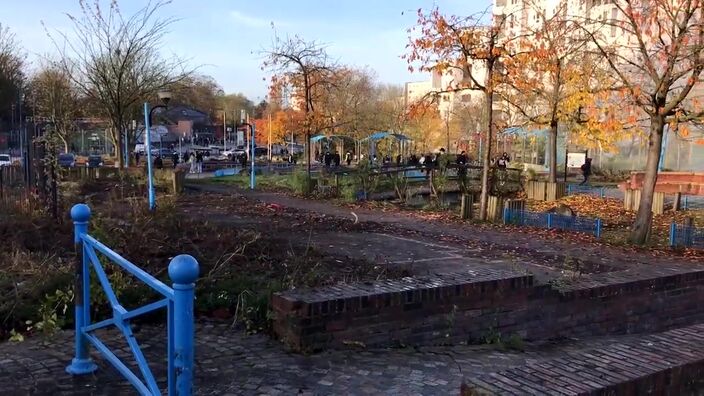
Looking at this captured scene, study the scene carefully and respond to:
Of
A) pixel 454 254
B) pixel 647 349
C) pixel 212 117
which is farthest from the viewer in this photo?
pixel 212 117

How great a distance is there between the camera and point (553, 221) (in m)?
14.2

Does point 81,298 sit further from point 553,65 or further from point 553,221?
point 553,65

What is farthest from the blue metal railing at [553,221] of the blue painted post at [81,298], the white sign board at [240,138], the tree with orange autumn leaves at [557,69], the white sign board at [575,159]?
the white sign board at [240,138]

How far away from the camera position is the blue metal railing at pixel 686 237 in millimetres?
11945

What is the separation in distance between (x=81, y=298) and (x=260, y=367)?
1.28 meters

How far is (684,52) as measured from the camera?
38.1 ft

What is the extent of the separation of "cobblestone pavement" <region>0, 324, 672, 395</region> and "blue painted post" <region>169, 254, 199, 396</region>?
1.25m

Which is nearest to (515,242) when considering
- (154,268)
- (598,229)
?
(598,229)

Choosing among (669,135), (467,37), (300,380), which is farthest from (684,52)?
(669,135)

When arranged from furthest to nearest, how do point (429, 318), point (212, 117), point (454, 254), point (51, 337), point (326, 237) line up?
1. point (212, 117)
2. point (326, 237)
3. point (454, 254)
4. point (429, 318)
5. point (51, 337)

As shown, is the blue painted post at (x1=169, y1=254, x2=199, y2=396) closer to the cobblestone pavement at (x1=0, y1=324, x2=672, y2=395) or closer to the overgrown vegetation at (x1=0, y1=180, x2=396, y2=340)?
the cobblestone pavement at (x1=0, y1=324, x2=672, y2=395)

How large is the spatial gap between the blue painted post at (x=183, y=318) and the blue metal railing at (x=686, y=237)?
37.4 feet

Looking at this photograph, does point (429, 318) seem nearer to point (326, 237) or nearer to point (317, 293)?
point (317, 293)

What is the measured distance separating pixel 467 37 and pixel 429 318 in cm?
1094
